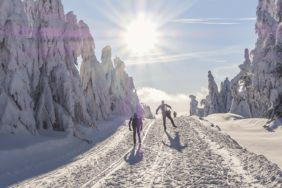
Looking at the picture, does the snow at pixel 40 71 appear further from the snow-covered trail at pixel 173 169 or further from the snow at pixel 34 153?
the snow-covered trail at pixel 173 169

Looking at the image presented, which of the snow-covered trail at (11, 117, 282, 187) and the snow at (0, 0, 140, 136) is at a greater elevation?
the snow at (0, 0, 140, 136)

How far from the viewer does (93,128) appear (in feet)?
112

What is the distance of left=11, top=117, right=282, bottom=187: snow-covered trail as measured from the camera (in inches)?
410

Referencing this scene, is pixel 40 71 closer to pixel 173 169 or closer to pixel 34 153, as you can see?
pixel 34 153

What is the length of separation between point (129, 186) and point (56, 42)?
2388 cm

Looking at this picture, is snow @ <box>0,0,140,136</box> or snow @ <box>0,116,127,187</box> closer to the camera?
snow @ <box>0,116,127,187</box>

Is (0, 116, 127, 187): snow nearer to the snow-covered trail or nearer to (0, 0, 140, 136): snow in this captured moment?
(0, 0, 140, 136): snow

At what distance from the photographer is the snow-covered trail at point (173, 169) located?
34.2 feet

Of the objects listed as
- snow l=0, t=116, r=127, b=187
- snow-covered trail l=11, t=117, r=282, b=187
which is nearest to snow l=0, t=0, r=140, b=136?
snow l=0, t=116, r=127, b=187

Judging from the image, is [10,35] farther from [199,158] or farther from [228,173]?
[228,173]

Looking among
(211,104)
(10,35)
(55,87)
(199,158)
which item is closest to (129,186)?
(199,158)

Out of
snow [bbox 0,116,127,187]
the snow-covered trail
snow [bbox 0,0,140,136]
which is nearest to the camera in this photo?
the snow-covered trail

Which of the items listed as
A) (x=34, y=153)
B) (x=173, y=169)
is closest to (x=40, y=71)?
(x=34, y=153)

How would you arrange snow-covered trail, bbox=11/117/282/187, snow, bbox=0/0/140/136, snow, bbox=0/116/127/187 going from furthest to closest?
snow, bbox=0/0/140/136, snow, bbox=0/116/127/187, snow-covered trail, bbox=11/117/282/187
